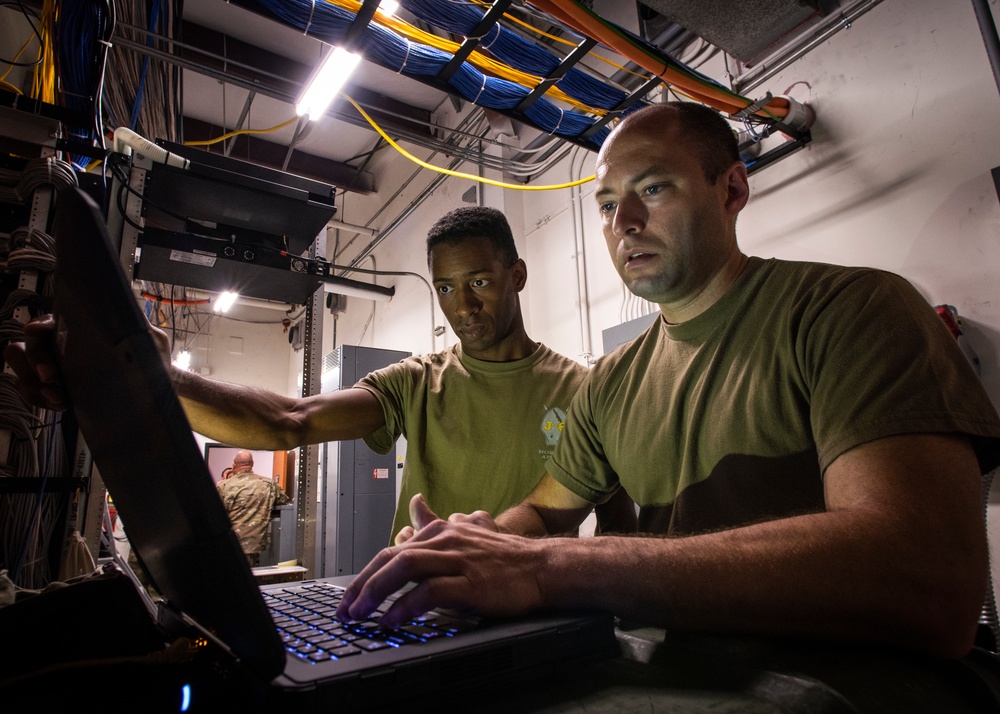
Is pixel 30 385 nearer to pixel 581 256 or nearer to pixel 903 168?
pixel 903 168

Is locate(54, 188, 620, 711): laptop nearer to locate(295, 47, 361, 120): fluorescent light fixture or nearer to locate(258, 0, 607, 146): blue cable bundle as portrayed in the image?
locate(258, 0, 607, 146): blue cable bundle

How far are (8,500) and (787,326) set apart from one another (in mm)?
1686

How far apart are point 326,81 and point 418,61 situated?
758 millimetres

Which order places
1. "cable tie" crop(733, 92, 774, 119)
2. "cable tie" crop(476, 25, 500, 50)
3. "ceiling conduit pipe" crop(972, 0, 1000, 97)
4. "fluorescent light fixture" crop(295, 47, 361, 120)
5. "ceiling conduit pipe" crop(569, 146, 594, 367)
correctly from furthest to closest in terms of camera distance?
"ceiling conduit pipe" crop(569, 146, 594, 367), "fluorescent light fixture" crop(295, 47, 361, 120), "cable tie" crop(733, 92, 774, 119), "cable tie" crop(476, 25, 500, 50), "ceiling conduit pipe" crop(972, 0, 1000, 97)

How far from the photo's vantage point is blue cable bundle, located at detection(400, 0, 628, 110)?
1.84 meters

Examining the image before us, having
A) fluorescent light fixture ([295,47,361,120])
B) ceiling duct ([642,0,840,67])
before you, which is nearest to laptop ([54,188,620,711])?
ceiling duct ([642,0,840,67])

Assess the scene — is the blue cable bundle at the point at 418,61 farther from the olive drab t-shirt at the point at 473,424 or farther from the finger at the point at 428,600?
the finger at the point at 428,600

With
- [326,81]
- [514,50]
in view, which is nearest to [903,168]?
[514,50]

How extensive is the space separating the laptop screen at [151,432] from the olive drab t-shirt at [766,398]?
0.56 m

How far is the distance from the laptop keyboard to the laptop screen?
5 centimetres

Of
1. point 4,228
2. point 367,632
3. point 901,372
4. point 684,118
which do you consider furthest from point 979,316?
point 4,228

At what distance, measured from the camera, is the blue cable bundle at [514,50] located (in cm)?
184

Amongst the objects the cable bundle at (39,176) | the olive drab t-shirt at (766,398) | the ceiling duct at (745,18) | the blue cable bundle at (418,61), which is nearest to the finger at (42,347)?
the olive drab t-shirt at (766,398)

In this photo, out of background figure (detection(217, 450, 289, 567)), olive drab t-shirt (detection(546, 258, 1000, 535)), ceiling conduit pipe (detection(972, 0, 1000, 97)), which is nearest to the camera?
olive drab t-shirt (detection(546, 258, 1000, 535))
